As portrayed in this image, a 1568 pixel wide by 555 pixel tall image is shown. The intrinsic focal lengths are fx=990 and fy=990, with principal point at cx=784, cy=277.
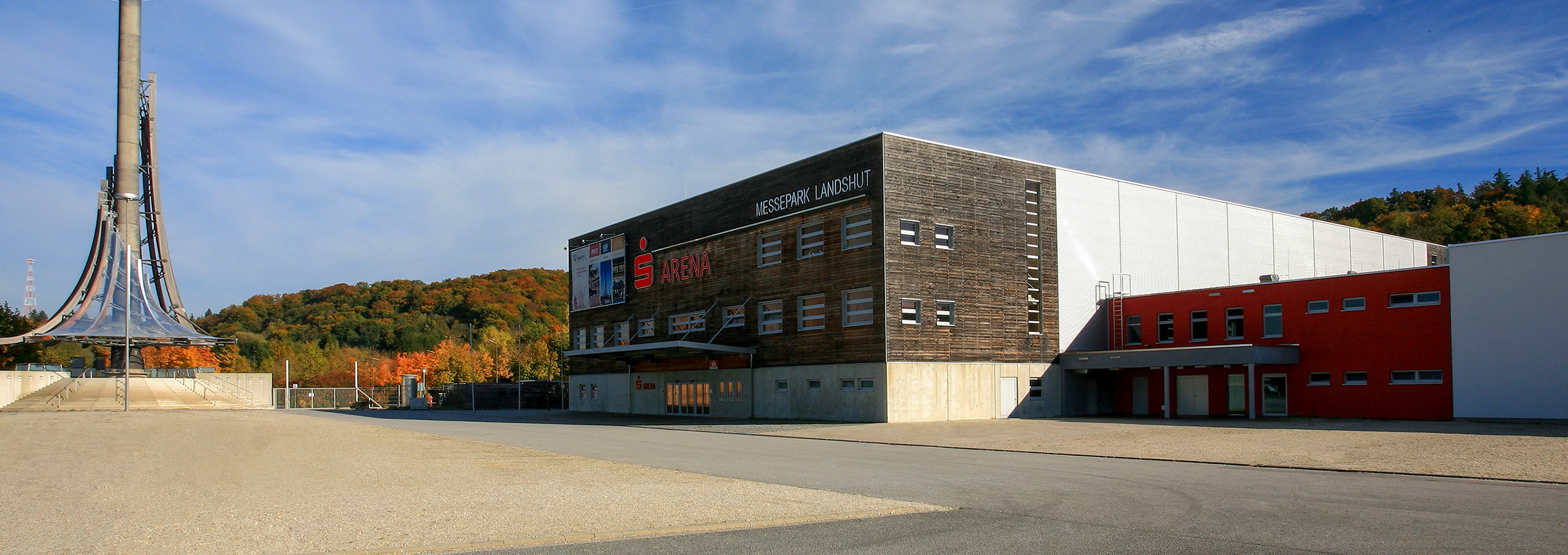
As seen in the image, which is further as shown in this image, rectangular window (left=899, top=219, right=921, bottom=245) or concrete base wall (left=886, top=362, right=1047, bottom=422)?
rectangular window (left=899, top=219, right=921, bottom=245)

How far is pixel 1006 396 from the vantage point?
37.8 meters

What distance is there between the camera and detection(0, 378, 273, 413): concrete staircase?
58.1 m

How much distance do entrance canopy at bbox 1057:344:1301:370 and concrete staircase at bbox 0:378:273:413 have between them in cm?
5329

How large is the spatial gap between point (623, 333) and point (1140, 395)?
25.8m

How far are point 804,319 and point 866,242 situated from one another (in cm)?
473

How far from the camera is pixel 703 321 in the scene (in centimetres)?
4516

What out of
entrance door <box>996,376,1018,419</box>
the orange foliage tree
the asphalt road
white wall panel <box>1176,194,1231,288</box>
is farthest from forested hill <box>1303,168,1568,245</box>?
the orange foliage tree

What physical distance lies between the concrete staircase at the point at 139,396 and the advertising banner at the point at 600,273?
26401mm

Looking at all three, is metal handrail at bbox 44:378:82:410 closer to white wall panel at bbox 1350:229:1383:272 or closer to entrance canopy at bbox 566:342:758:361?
entrance canopy at bbox 566:342:758:361

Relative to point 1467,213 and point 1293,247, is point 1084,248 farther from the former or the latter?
point 1467,213

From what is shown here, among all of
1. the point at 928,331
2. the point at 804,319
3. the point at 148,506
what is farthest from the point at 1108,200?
the point at 148,506

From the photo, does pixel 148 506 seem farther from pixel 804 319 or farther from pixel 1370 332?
pixel 1370 332

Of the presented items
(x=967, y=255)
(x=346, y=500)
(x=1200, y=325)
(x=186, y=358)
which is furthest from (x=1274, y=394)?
(x=186, y=358)

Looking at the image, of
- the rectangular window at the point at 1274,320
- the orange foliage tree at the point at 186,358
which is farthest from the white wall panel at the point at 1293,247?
the orange foliage tree at the point at 186,358
